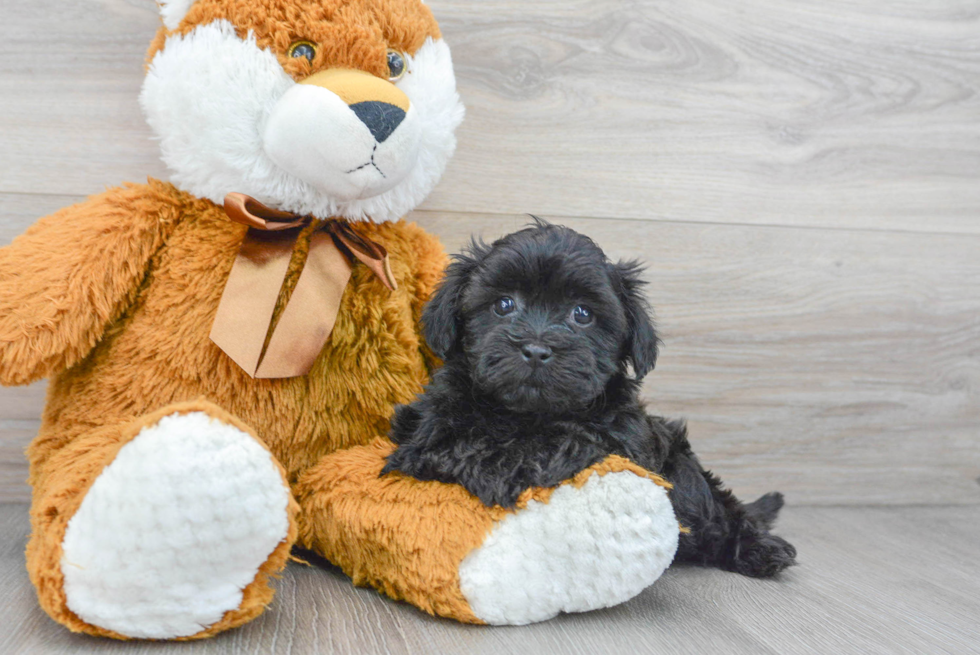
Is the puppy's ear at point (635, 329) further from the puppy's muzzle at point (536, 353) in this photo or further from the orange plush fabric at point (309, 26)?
the orange plush fabric at point (309, 26)

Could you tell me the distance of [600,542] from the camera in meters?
0.96

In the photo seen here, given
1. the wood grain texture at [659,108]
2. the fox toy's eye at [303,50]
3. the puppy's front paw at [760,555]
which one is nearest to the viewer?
the fox toy's eye at [303,50]

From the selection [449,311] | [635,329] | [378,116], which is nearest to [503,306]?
[449,311]

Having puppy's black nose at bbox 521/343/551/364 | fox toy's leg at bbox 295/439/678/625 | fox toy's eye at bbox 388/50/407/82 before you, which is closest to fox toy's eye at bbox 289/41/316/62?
fox toy's eye at bbox 388/50/407/82

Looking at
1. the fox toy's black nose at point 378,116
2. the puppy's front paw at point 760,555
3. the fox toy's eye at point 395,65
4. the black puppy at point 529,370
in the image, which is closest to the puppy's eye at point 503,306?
the black puppy at point 529,370

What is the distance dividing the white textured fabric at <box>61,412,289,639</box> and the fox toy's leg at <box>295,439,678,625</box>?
0.22 metres

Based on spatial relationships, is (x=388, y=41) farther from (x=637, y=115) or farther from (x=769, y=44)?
(x=769, y=44)

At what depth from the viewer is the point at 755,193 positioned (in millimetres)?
1616

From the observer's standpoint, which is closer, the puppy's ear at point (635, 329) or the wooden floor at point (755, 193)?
the puppy's ear at point (635, 329)

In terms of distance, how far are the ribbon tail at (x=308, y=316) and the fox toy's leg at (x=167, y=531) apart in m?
0.25

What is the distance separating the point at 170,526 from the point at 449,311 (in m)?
0.47

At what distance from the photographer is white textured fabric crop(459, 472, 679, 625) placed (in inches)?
37.6

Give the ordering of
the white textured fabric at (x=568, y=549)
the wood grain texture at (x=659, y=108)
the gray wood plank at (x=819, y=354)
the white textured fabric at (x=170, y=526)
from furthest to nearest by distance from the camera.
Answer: the gray wood plank at (x=819, y=354)
the wood grain texture at (x=659, y=108)
the white textured fabric at (x=568, y=549)
the white textured fabric at (x=170, y=526)

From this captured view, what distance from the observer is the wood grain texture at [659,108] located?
4.43 ft
